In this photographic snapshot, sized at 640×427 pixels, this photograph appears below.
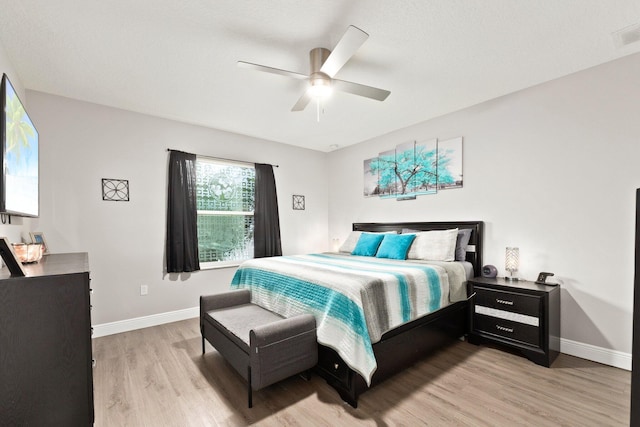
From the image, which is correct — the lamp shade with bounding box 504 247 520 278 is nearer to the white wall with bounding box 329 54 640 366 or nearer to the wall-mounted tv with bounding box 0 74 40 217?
the white wall with bounding box 329 54 640 366

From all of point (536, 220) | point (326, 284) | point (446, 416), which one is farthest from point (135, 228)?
point (536, 220)

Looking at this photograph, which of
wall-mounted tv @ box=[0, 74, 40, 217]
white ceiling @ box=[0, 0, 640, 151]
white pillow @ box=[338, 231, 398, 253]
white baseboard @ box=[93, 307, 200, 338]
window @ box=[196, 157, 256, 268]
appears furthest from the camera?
white pillow @ box=[338, 231, 398, 253]

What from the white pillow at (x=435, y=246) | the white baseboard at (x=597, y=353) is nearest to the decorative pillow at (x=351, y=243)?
the white pillow at (x=435, y=246)

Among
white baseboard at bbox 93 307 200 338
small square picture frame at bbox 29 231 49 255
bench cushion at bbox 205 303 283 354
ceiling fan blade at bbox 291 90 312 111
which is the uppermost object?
ceiling fan blade at bbox 291 90 312 111

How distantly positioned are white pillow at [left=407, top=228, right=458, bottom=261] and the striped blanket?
233 millimetres

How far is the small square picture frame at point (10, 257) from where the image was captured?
116 centimetres

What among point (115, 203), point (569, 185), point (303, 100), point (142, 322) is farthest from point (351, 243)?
point (115, 203)

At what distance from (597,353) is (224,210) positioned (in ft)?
14.3

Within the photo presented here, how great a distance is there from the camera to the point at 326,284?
7.13ft

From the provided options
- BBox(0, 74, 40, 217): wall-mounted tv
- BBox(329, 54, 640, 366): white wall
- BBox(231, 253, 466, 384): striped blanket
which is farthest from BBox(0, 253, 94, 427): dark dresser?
BBox(329, 54, 640, 366): white wall

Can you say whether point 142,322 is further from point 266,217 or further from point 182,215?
point 266,217

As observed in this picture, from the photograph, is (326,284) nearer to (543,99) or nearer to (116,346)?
(116,346)

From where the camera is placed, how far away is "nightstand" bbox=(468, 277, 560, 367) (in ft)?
8.02

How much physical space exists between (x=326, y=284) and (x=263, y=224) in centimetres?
246
